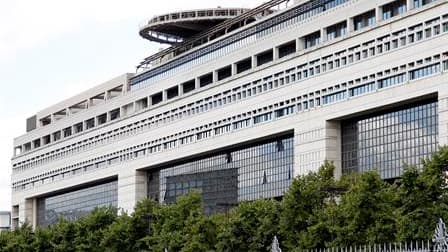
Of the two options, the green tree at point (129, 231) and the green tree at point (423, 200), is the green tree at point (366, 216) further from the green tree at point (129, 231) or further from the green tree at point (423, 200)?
the green tree at point (129, 231)

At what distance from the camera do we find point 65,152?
14225cm

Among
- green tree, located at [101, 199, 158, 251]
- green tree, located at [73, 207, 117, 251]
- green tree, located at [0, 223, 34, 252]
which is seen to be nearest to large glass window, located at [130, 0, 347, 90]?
green tree, located at [0, 223, 34, 252]

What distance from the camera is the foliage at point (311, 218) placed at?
5203 cm

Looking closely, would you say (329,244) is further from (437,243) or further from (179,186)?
(179,186)

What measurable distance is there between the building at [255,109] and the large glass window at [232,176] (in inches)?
7.5

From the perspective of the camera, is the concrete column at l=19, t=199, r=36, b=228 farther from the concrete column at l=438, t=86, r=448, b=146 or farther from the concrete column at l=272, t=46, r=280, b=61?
the concrete column at l=438, t=86, r=448, b=146

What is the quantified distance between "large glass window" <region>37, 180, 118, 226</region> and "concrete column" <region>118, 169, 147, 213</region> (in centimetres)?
361

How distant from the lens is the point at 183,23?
391ft

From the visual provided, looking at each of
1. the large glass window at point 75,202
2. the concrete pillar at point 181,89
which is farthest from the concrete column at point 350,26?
the large glass window at point 75,202

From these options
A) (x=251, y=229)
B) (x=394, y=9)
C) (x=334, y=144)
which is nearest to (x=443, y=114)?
(x=394, y=9)

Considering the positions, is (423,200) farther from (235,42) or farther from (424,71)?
(235,42)

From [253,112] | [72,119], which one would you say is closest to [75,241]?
[253,112]

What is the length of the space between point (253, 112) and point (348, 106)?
52.8 feet

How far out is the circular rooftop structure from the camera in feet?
384
